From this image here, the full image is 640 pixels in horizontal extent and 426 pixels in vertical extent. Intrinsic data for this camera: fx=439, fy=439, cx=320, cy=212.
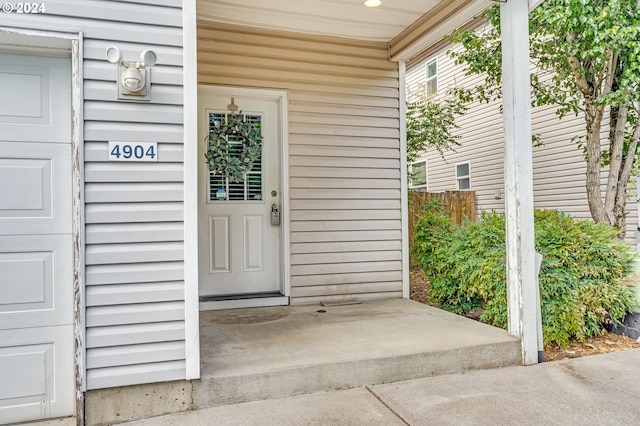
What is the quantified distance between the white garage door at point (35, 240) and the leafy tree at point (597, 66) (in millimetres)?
4247

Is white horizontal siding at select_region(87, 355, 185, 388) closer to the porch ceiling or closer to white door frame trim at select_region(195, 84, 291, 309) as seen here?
white door frame trim at select_region(195, 84, 291, 309)

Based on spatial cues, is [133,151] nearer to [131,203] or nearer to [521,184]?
[131,203]

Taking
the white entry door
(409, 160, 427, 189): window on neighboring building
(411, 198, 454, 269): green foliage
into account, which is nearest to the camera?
the white entry door

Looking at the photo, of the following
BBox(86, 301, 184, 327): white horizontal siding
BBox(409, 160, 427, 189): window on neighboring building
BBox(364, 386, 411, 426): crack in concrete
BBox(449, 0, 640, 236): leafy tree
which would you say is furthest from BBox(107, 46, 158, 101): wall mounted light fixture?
BBox(409, 160, 427, 189): window on neighboring building

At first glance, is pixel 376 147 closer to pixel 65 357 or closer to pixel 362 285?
pixel 362 285

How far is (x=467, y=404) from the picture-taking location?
2445 mm

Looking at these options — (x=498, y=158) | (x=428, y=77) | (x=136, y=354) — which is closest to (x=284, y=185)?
(x=136, y=354)

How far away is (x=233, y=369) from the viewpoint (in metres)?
2.52

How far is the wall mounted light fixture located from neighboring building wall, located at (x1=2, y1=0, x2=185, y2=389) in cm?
4

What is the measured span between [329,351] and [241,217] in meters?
1.86

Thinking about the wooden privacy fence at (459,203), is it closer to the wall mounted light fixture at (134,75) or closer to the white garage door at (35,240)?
the wall mounted light fixture at (134,75)

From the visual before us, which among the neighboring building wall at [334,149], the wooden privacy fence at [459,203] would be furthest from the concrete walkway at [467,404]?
the wooden privacy fence at [459,203]

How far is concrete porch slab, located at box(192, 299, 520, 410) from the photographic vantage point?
8.16ft

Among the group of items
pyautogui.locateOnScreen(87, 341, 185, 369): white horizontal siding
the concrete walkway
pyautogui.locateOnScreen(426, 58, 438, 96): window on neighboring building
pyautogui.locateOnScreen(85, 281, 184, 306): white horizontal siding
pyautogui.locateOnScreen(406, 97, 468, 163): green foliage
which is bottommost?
the concrete walkway
